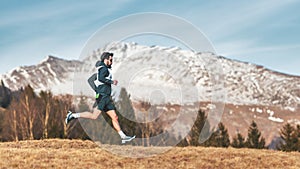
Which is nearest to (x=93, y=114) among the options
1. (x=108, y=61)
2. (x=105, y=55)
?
(x=108, y=61)

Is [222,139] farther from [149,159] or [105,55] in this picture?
[105,55]

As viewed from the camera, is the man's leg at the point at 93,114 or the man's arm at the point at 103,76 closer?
the man's arm at the point at 103,76

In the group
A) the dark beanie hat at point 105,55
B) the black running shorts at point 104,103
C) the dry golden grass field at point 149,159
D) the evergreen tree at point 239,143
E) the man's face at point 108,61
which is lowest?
the evergreen tree at point 239,143

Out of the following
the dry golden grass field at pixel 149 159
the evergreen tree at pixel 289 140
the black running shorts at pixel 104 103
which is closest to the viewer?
the black running shorts at pixel 104 103

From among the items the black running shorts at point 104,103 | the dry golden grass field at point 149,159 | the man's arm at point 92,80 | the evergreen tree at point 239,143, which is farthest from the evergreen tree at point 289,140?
the man's arm at point 92,80

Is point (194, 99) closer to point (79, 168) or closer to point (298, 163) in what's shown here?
point (79, 168)

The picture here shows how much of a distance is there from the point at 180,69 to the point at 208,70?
5.91 ft

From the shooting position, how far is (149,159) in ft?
74.3

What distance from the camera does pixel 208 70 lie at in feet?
64.3

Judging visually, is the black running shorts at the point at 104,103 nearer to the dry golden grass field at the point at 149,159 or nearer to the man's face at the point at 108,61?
the man's face at the point at 108,61

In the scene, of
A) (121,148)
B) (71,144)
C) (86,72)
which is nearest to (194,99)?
(86,72)

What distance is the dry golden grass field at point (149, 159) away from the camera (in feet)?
66.7

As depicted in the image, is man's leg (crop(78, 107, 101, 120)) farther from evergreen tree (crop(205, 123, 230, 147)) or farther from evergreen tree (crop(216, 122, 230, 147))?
evergreen tree (crop(216, 122, 230, 147))

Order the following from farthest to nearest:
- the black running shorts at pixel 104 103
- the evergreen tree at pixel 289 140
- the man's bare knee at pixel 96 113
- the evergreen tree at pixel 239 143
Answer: the evergreen tree at pixel 239 143
the evergreen tree at pixel 289 140
the man's bare knee at pixel 96 113
the black running shorts at pixel 104 103
